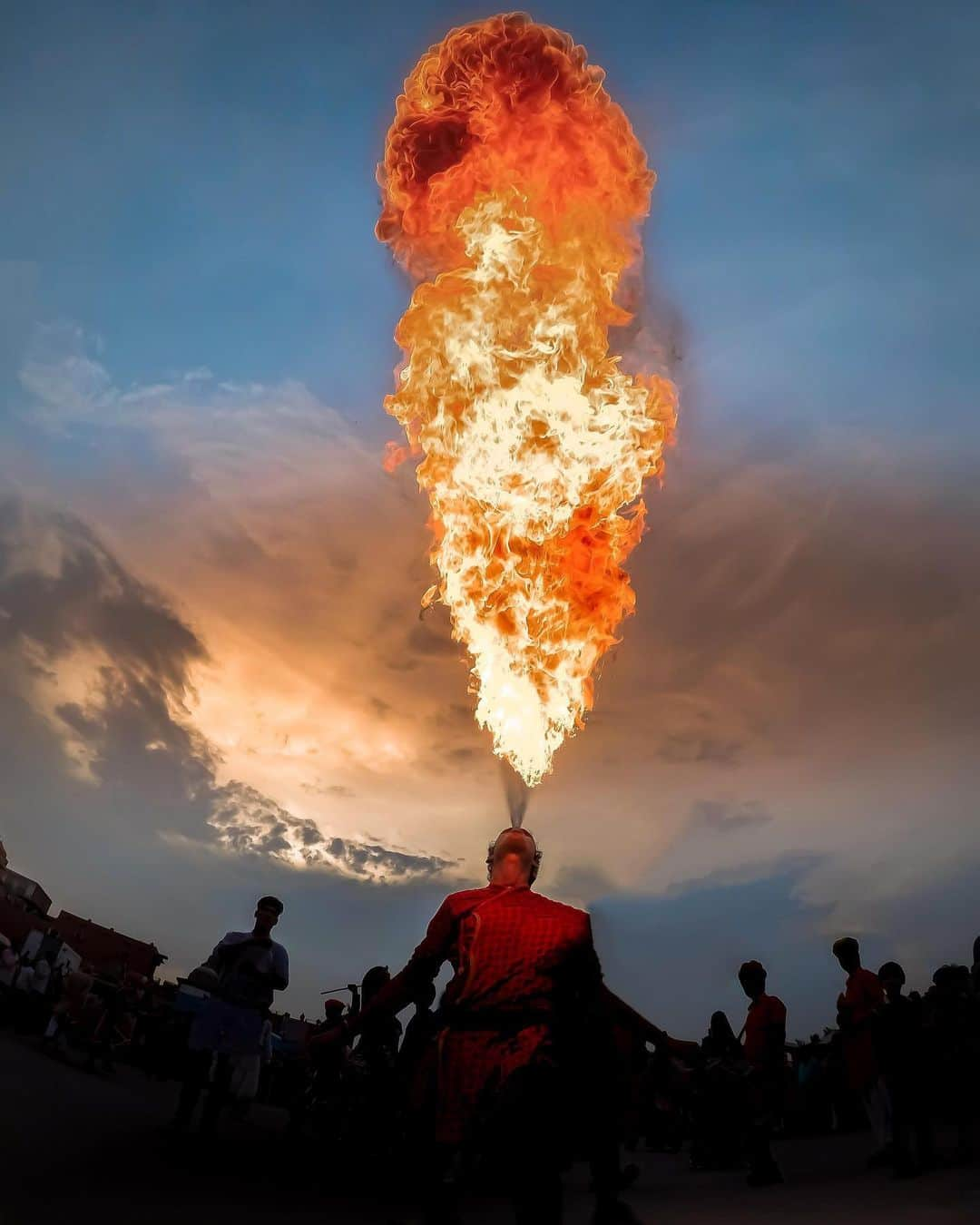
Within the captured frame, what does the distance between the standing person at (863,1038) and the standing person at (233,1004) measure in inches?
204

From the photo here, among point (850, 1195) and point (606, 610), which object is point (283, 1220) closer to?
point (850, 1195)

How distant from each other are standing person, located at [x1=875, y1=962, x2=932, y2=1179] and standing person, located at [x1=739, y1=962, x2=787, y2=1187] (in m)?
0.89

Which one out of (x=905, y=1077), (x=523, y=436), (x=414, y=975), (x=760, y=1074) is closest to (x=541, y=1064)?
(x=414, y=975)

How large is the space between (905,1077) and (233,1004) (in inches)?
222

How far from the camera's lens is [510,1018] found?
150 inches

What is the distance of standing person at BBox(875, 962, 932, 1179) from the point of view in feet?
25.1

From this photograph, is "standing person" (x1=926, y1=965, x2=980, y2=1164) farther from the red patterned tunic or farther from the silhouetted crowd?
the red patterned tunic

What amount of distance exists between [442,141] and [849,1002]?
11857 mm

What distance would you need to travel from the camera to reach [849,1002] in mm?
8773

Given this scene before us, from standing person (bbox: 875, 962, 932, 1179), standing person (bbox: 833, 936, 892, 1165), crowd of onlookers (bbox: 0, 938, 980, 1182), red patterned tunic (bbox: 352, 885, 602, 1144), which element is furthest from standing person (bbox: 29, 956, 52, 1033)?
red patterned tunic (bbox: 352, 885, 602, 1144)

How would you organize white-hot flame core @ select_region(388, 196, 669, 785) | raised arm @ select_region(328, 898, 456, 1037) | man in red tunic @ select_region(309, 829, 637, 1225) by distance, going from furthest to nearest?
white-hot flame core @ select_region(388, 196, 669, 785)
raised arm @ select_region(328, 898, 456, 1037)
man in red tunic @ select_region(309, 829, 637, 1225)

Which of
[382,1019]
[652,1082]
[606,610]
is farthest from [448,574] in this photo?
[382,1019]

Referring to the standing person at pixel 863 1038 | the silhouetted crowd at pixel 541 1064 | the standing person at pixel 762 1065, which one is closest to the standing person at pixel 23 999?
the silhouetted crowd at pixel 541 1064

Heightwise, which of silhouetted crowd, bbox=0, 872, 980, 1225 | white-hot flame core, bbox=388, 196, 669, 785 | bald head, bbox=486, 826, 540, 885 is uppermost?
white-hot flame core, bbox=388, 196, 669, 785
